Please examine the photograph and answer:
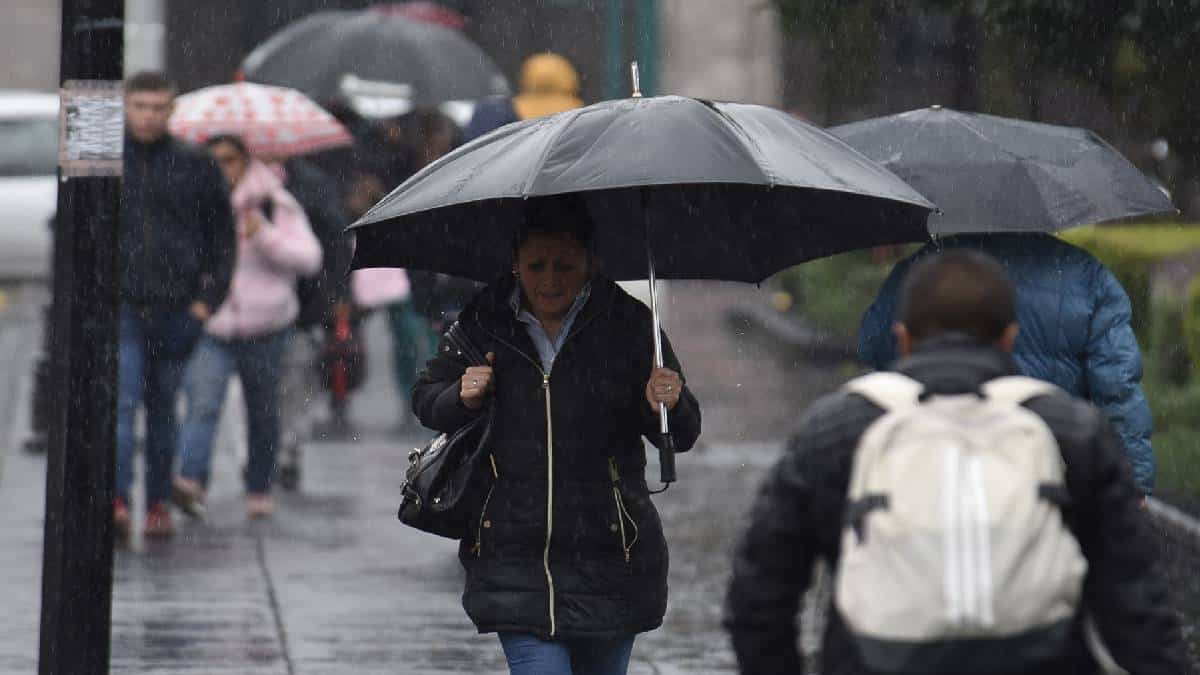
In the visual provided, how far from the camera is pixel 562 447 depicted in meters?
5.30

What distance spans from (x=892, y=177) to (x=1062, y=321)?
999 mm

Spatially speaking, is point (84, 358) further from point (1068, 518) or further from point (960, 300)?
point (1068, 518)

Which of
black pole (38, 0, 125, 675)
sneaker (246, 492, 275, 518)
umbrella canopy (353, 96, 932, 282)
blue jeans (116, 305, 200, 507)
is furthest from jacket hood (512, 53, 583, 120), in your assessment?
umbrella canopy (353, 96, 932, 282)

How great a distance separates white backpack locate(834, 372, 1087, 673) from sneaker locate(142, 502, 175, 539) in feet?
23.8

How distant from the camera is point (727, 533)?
11.0 meters

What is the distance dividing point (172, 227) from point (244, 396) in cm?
113

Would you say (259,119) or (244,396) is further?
(259,119)

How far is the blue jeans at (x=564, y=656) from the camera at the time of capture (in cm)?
527

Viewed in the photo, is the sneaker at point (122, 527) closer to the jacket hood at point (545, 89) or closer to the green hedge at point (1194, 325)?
the jacket hood at point (545, 89)

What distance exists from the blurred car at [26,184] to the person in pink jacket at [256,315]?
1306 centimetres

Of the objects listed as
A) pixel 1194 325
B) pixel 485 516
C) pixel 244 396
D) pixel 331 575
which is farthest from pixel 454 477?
pixel 1194 325

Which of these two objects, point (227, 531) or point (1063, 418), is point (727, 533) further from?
point (1063, 418)

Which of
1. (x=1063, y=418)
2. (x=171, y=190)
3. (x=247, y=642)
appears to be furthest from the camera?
(x=171, y=190)

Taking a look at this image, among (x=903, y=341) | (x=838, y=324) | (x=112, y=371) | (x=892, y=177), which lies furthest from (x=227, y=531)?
(x=838, y=324)
